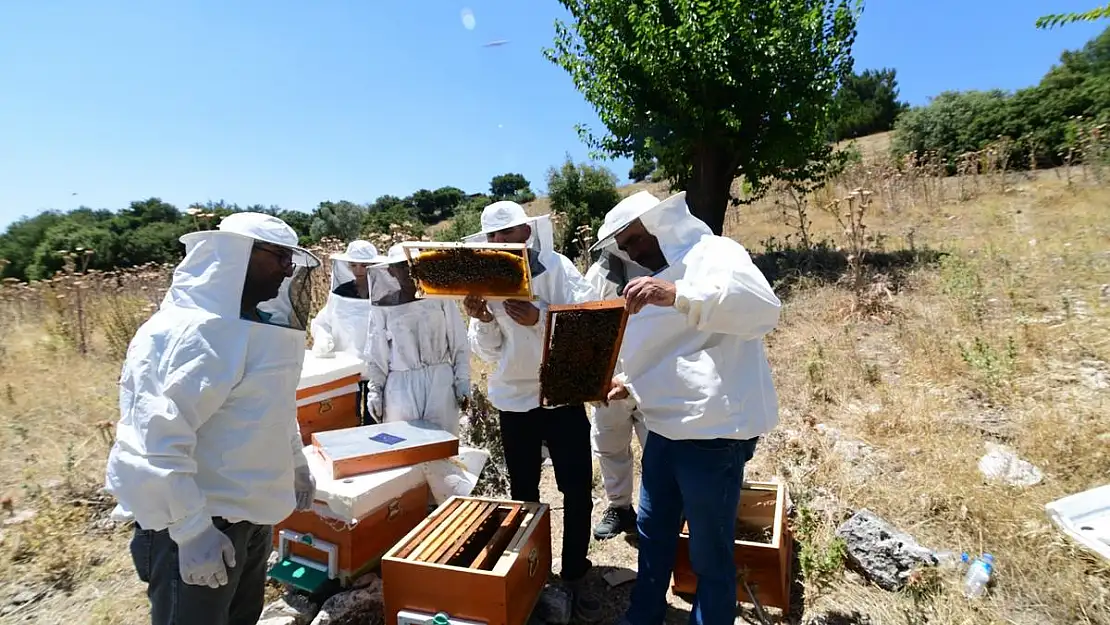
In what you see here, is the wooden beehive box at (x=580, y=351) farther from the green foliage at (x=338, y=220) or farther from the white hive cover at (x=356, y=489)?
the green foliage at (x=338, y=220)

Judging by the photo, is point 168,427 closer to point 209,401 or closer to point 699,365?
point 209,401

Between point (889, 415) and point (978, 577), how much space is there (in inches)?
75.7

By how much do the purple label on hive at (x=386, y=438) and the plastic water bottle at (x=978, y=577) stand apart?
10.7 ft

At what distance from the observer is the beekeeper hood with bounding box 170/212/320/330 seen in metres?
2.10

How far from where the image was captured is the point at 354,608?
3.10 metres

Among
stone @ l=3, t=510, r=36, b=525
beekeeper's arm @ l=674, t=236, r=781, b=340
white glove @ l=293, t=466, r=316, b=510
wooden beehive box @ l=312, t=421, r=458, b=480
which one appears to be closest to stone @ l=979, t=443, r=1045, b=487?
beekeeper's arm @ l=674, t=236, r=781, b=340

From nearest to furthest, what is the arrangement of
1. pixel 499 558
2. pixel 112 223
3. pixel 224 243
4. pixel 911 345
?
1. pixel 224 243
2. pixel 499 558
3. pixel 911 345
4. pixel 112 223

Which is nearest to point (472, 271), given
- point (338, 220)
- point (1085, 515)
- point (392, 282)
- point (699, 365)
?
point (392, 282)

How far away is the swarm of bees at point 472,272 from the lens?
3.06m

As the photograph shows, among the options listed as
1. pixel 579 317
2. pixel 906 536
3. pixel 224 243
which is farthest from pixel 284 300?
pixel 906 536

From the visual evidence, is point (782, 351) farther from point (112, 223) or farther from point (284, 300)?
point (112, 223)

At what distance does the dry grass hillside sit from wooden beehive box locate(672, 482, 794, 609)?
0.73 ft

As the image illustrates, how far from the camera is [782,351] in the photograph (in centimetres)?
662

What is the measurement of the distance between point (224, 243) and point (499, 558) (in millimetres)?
1888
